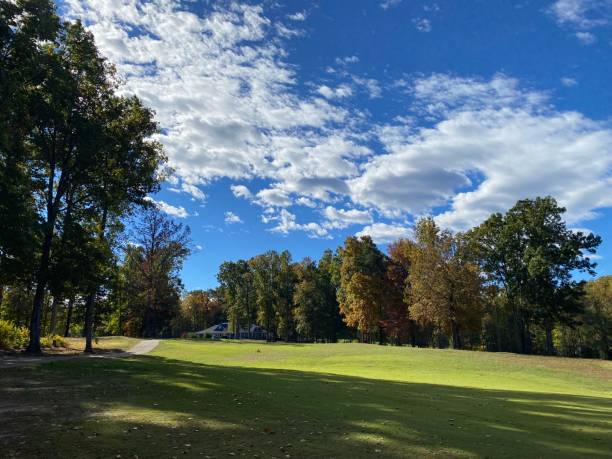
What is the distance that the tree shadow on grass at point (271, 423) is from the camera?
705 centimetres

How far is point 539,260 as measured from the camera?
51812mm

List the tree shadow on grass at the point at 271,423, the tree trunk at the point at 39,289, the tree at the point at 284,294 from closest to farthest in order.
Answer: the tree shadow on grass at the point at 271,423 → the tree trunk at the point at 39,289 → the tree at the point at 284,294

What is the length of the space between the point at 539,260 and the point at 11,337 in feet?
172

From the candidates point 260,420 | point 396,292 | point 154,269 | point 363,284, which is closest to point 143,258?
point 154,269

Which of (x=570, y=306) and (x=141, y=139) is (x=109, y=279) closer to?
(x=141, y=139)

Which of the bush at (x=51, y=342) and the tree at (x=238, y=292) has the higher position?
the tree at (x=238, y=292)

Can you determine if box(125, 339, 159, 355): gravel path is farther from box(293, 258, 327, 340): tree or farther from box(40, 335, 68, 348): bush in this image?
box(293, 258, 327, 340): tree

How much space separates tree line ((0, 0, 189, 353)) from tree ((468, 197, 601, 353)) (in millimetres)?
44905

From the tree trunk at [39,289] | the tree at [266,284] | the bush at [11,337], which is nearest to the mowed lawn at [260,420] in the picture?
the tree trunk at [39,289]

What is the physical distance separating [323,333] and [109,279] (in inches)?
2854

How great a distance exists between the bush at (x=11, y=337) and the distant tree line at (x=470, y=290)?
130ft

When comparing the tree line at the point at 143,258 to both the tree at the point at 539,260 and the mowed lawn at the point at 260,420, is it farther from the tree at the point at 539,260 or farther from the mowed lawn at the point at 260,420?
the mowed lawn at the point at 260,420

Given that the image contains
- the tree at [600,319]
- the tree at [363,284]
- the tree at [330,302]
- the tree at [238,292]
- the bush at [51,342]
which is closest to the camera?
the bush at [51,342]

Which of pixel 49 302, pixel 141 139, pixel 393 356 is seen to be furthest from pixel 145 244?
pixel 393 356
